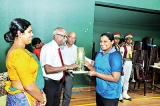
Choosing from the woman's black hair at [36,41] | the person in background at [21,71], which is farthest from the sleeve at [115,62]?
the woman's black hair at [36,41]

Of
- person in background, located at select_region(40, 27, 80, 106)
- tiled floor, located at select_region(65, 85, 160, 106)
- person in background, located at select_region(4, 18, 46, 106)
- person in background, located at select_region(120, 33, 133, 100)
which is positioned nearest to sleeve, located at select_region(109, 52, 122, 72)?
person in background, located at select_region(40, 27, 80, 106)

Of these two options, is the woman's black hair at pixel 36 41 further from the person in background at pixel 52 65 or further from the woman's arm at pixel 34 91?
the woman's arm at pixel 34 91

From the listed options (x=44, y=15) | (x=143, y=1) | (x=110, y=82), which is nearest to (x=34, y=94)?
(x=110, y=82)

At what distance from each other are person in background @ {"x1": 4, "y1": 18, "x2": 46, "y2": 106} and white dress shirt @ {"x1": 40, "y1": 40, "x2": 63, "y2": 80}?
0.79 meters

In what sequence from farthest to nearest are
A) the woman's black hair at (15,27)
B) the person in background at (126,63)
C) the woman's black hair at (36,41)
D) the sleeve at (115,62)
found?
the person in background at (126,63)
the woman's black hair at (36,41)
the sleeve at (115,62)
the woman's black hair at (15,27)

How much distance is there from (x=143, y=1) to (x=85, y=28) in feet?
7.37

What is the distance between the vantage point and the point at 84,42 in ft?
16.2

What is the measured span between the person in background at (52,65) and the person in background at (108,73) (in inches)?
20.9

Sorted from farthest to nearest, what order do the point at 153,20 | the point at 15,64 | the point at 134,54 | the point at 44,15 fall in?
the point at 153,20, the point at 134,54, the point at 44,15, the point at 15,64

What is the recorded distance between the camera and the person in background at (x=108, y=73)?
78.5 inches

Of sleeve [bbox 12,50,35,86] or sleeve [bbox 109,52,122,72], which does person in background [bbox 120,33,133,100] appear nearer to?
sleeve [bbox 109,52,122,72]

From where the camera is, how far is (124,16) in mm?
7414

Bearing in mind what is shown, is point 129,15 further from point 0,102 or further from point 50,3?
point 0,102

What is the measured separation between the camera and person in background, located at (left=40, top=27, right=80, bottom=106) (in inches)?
96.7
